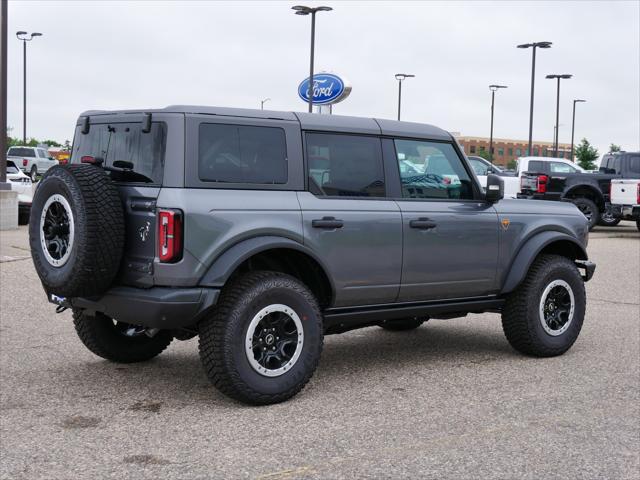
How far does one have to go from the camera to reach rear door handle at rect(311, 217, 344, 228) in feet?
19.3

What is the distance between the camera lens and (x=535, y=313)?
23.7ft

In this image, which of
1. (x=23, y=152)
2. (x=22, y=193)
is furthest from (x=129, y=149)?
(x=23, y=152)

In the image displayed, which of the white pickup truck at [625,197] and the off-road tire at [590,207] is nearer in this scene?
the white pickup truck at [625,197]

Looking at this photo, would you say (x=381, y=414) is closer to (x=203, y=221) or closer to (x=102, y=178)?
(x=203, y=221)

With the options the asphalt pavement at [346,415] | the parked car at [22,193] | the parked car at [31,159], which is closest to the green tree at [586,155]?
the parked car at [31,159]

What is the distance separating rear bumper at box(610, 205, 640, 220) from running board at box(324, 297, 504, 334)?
1517cm

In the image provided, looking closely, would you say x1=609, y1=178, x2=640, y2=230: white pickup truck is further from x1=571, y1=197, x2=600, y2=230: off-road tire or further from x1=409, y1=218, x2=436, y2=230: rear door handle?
x1=409, y1=218, x2=436, y2=230: rear door handle

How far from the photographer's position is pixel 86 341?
6.61 meters

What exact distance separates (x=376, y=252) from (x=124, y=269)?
5.83 ft

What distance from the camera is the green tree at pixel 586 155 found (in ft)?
229

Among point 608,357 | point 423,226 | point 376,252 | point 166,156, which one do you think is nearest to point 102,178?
point 166,156

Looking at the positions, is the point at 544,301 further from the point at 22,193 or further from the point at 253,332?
the point at 22,193

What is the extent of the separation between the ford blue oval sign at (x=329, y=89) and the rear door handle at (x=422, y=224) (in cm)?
2095

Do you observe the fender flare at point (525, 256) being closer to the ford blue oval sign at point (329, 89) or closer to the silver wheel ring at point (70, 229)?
the silver wheel ring at point (70, 229)
